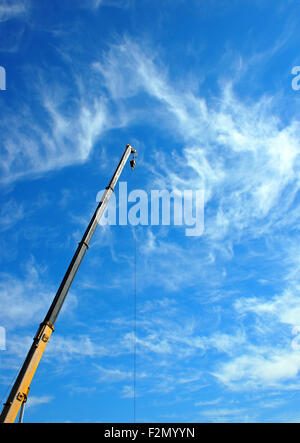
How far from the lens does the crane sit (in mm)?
16906

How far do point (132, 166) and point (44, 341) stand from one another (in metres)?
23.4

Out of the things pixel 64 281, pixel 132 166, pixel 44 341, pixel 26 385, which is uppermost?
pixel 132 166

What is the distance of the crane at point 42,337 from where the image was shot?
1691 cm

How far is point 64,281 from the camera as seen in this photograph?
2298cm

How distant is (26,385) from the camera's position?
1777 centimetres

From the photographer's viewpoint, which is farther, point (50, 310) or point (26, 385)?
point (50, 310)

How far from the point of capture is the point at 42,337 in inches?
782
